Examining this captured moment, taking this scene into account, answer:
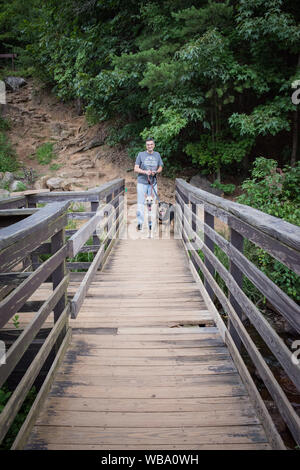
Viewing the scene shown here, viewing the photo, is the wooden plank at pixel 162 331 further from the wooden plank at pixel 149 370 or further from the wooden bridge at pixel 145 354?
the wooden plank at pixel 149 370

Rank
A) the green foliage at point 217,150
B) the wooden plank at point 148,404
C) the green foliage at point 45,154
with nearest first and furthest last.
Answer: the wooden plank at point 148,404 < the green foliage at point 217,150 < the green foliage at point 45,154

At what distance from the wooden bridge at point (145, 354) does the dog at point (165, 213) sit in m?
4.08

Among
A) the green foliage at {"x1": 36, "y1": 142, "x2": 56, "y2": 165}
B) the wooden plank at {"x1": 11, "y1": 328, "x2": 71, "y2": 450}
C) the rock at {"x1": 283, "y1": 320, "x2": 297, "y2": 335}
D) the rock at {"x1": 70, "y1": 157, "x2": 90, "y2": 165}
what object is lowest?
the rock at {"x1": 283, "y1": 320, "x2": 297, "y2": 335}

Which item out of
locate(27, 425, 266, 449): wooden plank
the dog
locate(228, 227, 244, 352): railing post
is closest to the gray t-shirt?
the dog

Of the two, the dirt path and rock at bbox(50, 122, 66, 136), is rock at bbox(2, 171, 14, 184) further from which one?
rock at bbox(50, 122, 66, 136)

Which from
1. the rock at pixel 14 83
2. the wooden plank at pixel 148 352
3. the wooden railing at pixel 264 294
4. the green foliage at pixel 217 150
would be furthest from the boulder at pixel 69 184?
the rock at pixel 14 83

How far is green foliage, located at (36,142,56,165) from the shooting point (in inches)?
537

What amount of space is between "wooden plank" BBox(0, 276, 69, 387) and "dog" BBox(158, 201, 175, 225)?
5454 millimetres

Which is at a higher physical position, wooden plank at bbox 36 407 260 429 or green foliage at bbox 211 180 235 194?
green foliage at bbox 211 180 235 194

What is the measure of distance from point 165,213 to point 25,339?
20.7ft

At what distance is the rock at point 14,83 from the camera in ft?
62.8

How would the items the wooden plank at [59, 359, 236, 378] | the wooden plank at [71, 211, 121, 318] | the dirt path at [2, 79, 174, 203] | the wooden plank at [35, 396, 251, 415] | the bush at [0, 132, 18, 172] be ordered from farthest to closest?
1. the bush at [0, 132, 18, 172]
2. the dirt path at [2, 79, 174, 203]
3. the wooden plank at [71, 211, 121, 318]
4. the wooden plank at [59, 359, 236, 378]
5. the wooden plank at [35, 396, 251, 415]
